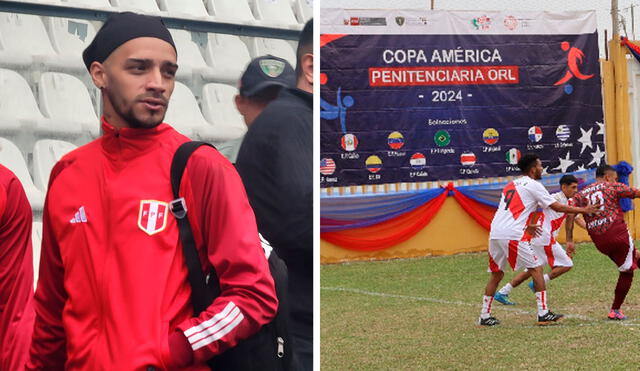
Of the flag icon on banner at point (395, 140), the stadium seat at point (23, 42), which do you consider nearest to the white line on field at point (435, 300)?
the flag icon on banner at point (395, 140)

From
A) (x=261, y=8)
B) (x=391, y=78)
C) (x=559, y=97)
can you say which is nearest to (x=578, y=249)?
(x=559, y=97)

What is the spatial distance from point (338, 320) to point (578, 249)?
716 cm

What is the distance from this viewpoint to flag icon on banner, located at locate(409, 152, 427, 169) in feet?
57.3

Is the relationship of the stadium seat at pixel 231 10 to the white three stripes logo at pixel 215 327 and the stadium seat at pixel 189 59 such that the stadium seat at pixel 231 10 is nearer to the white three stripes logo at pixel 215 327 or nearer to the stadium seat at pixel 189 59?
the stadium seat at pixel 189 59

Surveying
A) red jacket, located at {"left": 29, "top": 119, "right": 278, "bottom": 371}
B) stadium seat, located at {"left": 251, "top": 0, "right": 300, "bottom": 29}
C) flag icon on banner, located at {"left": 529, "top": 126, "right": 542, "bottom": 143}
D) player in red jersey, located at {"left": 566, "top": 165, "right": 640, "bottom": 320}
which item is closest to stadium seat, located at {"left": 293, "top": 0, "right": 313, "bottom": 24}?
stadium seat, located at {"left": 251, "top": 0, "right": 300, "bottom": 29}

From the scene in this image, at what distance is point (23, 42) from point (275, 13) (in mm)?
859

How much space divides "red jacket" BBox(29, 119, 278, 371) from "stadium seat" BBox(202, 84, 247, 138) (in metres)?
0.13

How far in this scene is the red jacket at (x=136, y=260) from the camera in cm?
326

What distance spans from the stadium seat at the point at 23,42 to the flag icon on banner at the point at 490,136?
48.8 feet

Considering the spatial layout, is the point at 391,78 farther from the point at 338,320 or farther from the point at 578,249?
the point at 338,320

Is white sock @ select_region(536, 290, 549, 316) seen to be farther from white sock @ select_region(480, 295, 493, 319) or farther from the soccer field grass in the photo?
white sock @ select_region(480, 295, 493, 319)

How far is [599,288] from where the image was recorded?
42.5ft

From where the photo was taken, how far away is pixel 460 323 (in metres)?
11.0

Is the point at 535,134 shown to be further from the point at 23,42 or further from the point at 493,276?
the point at 23,42
